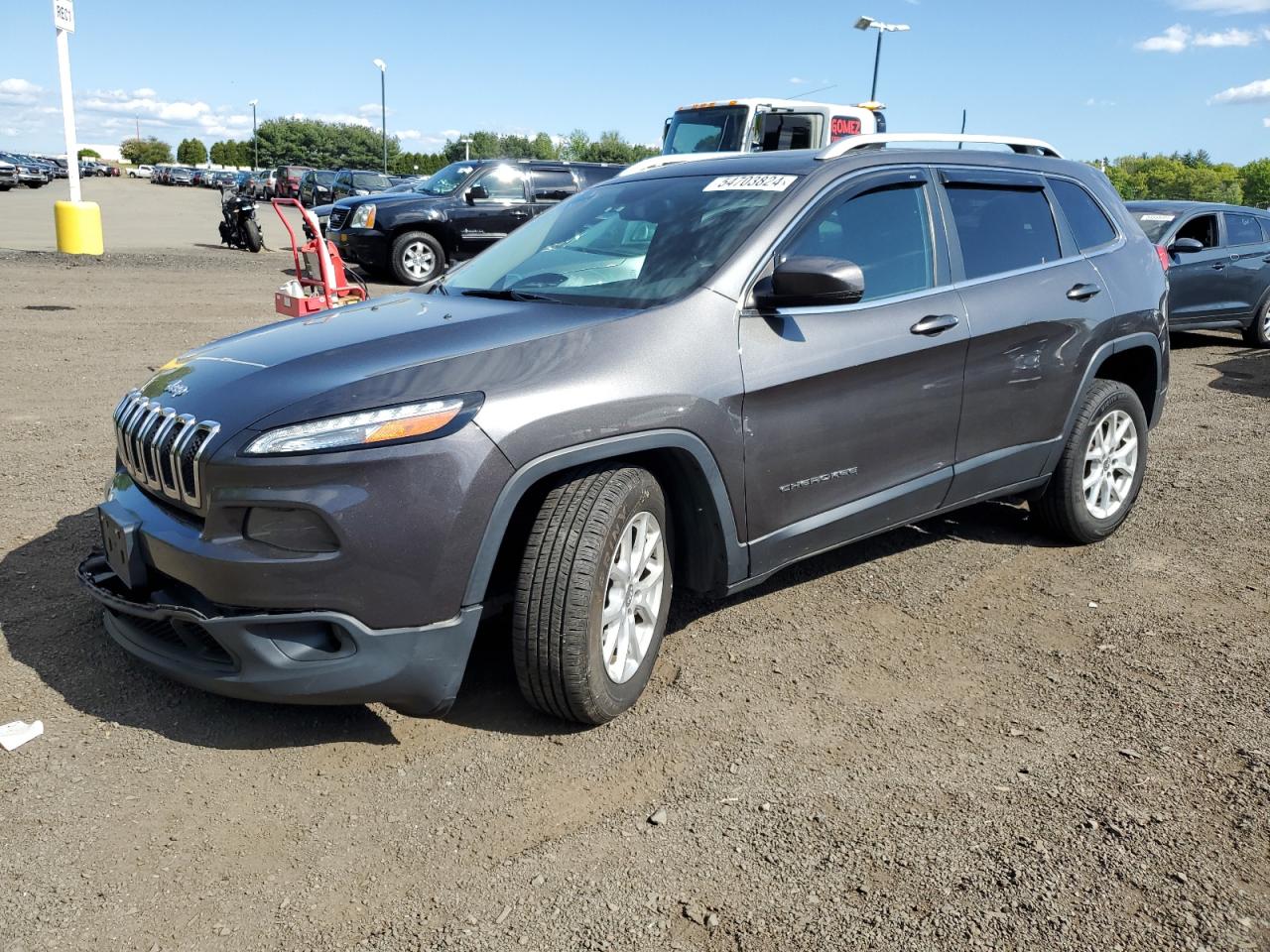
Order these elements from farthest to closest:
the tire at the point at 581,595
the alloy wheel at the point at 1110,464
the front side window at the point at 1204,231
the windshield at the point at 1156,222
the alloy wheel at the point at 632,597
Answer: the front side window at the point at 1204,231
the windshield at the point at 1156,222
the alloy wheel at the point at 1110,464
the alloy wheel at the point at 632,597
the tire at the point at 581,595

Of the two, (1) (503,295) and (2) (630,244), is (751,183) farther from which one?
(1) (503,295)

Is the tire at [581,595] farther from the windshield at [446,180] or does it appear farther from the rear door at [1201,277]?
the windshield at [446,180]

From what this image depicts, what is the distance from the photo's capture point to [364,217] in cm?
1555

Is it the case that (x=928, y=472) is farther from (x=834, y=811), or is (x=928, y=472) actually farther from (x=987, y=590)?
(x=834, y=811)

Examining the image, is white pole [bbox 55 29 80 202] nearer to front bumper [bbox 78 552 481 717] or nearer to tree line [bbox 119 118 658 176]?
front bumper [bbox 78 552 481 717]

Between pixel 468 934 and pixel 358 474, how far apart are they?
1145mm

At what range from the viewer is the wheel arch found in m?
2.95

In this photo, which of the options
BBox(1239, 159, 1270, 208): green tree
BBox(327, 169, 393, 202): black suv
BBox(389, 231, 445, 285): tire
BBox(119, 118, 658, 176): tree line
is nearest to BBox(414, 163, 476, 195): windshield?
BBox(389, 231, 445, 285): tire

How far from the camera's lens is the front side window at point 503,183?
52.6ft

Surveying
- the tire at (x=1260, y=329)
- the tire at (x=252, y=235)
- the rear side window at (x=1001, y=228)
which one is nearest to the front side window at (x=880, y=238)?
the rear side window at (x=1001, y=228)

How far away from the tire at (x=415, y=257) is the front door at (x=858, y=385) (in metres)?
12.2

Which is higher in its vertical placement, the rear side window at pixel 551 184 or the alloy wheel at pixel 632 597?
the rear side window at pixel 551 184

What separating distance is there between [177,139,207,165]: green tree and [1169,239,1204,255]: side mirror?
145940 mm

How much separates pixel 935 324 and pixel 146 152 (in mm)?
162810
